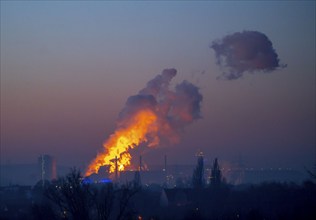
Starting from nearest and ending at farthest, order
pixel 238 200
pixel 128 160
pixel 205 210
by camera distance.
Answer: pixel 205 210 < pixel 238 200 < pixel 128 160

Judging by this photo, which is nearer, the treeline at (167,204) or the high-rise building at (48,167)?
the treeline at (167,204)

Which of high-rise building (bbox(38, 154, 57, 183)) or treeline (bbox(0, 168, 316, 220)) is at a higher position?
high-rise building (bbox(38, 154, 57, 183))

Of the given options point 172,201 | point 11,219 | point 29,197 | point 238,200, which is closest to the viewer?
point 11,219

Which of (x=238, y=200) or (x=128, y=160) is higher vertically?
(x=128, y=160)

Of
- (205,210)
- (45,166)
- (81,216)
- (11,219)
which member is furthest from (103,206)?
(45,166)

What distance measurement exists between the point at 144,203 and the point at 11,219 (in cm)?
2303

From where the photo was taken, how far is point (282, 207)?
Answer: 67.4 m

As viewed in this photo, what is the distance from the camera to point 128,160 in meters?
110

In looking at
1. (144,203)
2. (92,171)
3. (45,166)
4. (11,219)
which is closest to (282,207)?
(144,203)

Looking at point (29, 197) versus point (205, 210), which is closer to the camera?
point (205, 210)

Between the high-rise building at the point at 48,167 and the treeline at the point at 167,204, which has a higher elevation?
the high-rise building at the point at 48,167

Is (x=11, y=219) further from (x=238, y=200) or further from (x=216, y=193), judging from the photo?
(x=216, y=193)

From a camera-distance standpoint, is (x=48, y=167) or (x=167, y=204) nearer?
(x=167, y=204)

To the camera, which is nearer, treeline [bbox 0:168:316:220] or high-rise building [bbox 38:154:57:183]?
treeline [bbox 0:168:316:220]
